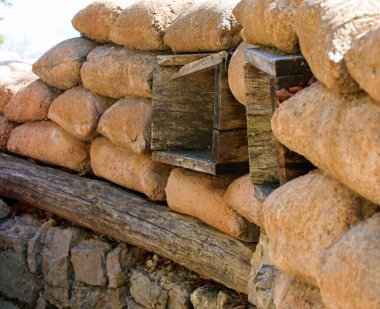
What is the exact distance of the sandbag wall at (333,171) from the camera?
63.2 inches

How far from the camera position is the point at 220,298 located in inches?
137

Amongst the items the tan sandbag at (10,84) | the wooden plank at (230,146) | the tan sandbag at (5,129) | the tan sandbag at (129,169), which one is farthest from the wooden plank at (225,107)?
the tan sandbag at (5,129)

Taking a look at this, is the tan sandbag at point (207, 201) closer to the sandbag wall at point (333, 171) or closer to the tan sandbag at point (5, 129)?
the sandbag wall at point (333, 171)

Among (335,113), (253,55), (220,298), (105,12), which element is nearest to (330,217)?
(335,113)

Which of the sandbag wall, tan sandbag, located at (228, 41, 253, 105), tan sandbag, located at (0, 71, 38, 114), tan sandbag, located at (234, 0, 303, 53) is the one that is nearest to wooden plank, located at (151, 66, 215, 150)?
tan sandbag, located at (228, 41, 253, 105)

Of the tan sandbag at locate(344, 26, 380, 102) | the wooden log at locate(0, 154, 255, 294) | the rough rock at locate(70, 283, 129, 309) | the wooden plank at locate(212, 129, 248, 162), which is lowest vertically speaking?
the rough rock at locate(70, 283, 129, 309)

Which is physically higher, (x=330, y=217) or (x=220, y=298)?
(x=330, y=217)

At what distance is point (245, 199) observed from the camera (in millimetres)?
3168

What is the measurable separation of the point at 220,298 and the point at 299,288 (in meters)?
1.47

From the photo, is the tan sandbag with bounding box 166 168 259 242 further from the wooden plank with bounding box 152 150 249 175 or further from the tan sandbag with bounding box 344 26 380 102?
the tan sandbag with bounding box 344 26 380 102

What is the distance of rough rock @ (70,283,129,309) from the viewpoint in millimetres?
4332

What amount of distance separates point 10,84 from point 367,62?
4.06m

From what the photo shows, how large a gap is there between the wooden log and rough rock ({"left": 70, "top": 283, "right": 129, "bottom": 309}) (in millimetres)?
361

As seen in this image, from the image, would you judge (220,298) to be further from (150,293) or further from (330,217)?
(330,217)
